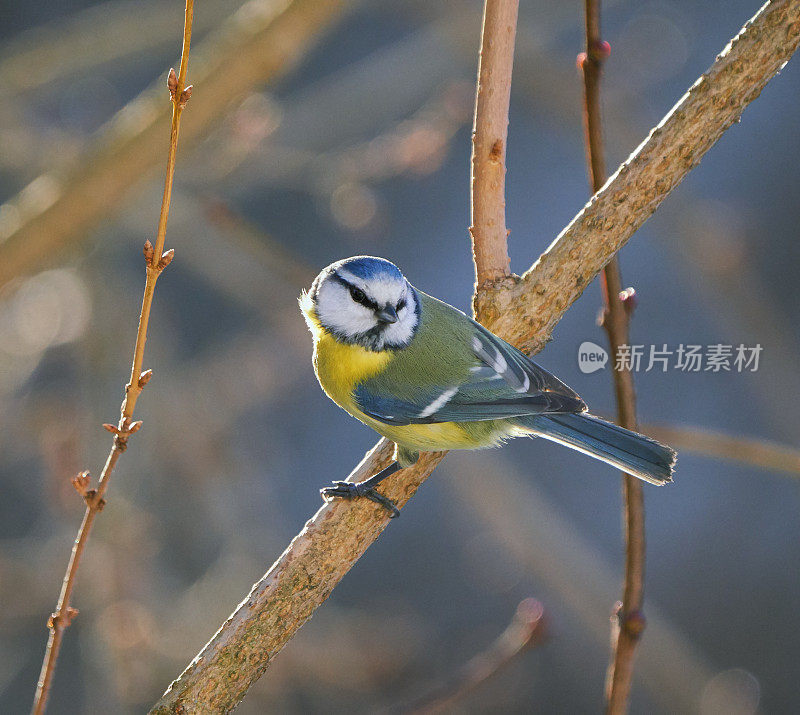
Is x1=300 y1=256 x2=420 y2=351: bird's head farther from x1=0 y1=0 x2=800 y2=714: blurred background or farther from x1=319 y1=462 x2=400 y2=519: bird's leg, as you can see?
x1=0 y1=0 x2=800 y2=714: blurred background

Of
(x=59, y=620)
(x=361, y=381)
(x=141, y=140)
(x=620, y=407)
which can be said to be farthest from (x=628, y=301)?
(x=141, y=140)

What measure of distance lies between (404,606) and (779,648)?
1.40 m

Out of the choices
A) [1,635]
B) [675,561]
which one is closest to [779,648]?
[675,561]

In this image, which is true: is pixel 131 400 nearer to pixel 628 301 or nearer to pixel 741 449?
pixel 628 301

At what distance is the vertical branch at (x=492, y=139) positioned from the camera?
1.37 m

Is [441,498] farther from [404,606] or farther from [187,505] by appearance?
[187,505]

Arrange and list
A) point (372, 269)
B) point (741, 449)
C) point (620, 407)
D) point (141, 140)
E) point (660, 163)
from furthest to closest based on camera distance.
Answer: point (141, 140) < point (372, 269) < point (741, 449) < point (660, 163) < point (620, 407)

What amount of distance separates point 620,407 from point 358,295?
58cm

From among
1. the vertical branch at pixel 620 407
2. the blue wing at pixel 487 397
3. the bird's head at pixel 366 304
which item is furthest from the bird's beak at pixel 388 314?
the vertical branch at pixel 620 407

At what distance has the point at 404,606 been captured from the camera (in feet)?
10.8

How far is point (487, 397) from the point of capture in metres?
1.62

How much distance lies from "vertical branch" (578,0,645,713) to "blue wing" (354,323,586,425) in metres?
0.31

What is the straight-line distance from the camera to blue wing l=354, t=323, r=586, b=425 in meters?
1.58

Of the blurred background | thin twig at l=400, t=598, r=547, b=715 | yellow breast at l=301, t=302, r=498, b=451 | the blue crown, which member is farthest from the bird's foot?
the blurred background
